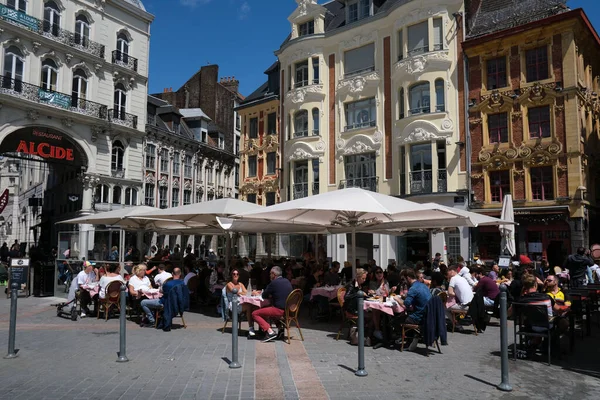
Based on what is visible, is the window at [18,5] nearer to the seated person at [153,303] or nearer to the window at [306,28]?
the window at [306,28]

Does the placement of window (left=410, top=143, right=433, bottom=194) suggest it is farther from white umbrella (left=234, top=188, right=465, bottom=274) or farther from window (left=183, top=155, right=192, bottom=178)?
window (left=183, top=155, right=192, bottom=178)

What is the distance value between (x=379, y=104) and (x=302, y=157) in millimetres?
5461

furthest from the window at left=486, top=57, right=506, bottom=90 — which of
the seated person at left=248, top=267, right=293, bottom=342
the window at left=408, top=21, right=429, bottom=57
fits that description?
the seated person at left=248, top=267, right=293, bottom=342

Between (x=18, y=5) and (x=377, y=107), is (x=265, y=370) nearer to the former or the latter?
(x=377, y=107)

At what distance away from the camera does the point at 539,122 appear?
829 inches

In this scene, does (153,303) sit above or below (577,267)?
below

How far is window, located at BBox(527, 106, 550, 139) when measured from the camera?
20859 mm

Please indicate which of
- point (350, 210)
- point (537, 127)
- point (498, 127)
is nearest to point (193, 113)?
point (498, 127)

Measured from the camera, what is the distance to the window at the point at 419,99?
23.8m

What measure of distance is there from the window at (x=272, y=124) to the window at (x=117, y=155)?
31.8ft

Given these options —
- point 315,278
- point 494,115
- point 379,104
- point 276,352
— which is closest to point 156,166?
point 379,104

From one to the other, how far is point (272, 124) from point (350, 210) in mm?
23916

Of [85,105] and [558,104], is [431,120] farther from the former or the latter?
[85,105]

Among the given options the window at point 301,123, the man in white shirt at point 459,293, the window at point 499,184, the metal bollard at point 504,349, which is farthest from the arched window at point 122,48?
the metal bollard at point 504,349
